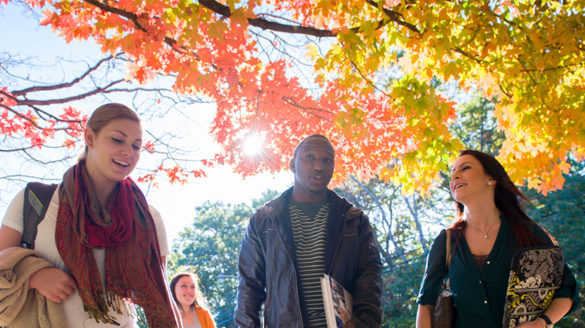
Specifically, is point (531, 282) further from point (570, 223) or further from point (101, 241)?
point (570, 223)

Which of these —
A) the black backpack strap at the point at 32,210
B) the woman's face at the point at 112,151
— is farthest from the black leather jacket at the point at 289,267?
the black backpack strap at the point at 32,210

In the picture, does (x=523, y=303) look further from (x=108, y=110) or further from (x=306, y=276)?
(x=108, y=110)

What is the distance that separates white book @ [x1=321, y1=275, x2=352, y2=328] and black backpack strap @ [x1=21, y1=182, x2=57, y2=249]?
134cm

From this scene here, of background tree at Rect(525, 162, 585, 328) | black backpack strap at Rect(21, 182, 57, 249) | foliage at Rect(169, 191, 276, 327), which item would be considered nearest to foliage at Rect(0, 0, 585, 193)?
black backpack strap at Rect(21, 182, 57, 249)

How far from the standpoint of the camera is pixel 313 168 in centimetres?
281

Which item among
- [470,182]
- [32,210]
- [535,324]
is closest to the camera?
[32,210]

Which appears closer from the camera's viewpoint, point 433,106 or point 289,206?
point 289,206

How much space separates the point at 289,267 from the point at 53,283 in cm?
126

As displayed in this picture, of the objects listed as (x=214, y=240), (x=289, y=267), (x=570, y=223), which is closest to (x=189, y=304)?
(x=289, y=267)

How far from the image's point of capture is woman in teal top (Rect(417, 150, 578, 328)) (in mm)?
2547

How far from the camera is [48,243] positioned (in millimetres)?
1891

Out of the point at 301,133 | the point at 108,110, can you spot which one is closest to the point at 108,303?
the point at 108,110

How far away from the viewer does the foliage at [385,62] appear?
11.9 ft

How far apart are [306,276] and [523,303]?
1265mm
